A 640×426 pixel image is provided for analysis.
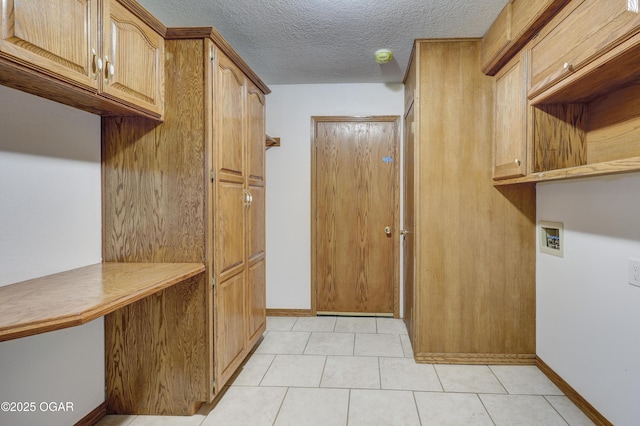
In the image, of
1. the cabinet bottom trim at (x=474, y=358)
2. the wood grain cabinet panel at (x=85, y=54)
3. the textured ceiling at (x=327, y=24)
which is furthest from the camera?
the cabinet bottom trim at (x=474, y=358)

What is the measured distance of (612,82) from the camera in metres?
1.55

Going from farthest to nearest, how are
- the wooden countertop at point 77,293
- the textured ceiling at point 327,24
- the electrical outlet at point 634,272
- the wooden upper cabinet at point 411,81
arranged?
the wooden upper cabinet at point 411,81 < the textured ceiling at point 327,24 < the electrical outlet at point 634,272 < the wooden countertop at point 77,293

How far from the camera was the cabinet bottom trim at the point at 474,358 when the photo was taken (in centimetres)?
242

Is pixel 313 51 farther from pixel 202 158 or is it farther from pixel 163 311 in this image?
pixel 163 311

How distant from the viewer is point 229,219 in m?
2.09

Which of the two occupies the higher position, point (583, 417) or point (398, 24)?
point (398, 24)

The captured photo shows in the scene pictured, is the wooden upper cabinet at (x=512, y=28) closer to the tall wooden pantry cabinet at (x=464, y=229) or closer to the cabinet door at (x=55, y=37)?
the tall wooden pantry cabinet at (x=464, y=229)

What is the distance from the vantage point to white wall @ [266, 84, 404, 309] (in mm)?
3469

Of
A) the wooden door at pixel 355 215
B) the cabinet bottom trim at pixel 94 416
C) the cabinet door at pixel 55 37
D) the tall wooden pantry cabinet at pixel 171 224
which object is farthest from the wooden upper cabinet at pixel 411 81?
the cabinet bottom trim at pixel 94 416

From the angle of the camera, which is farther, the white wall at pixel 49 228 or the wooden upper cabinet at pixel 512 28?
the wooden upper cabinet at pixel 512 28

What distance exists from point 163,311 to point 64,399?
57cm

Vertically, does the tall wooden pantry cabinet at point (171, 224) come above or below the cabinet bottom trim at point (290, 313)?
above

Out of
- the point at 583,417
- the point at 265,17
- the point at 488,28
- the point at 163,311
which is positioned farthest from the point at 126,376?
the point at 488,28

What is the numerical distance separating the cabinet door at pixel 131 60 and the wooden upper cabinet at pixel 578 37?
6.48ft
